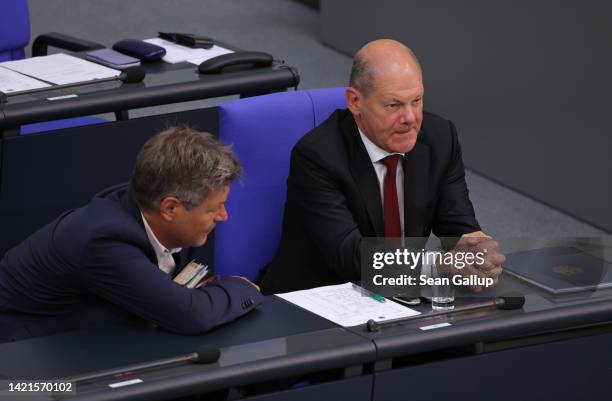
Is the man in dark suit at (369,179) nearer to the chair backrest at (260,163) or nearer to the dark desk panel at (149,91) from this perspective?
the chair backrest at (260,163)

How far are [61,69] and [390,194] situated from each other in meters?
1.43

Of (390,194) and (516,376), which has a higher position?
(390,194)

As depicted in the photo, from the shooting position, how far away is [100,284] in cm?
256

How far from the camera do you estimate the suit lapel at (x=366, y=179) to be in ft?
10.3

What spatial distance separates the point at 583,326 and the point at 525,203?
102 inches

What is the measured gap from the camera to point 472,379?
8.27ft

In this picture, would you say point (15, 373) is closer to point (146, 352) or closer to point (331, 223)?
point (146, 352)

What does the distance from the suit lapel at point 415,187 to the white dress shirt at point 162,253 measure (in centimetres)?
69

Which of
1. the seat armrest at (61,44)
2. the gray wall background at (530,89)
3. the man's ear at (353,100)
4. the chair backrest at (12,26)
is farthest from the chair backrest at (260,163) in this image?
the gray wall background at (530,89)

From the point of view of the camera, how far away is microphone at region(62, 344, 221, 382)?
7.30ft

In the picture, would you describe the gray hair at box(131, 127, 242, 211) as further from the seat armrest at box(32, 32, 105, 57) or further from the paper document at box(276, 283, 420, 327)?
the seat armrest at box(32, 32, 105, 57)

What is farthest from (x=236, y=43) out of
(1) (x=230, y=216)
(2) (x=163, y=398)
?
(2) (x=163, y=398)

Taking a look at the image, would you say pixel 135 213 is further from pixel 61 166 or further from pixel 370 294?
pixel 61 166

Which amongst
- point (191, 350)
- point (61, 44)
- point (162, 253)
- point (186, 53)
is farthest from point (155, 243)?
point (61, 44)
